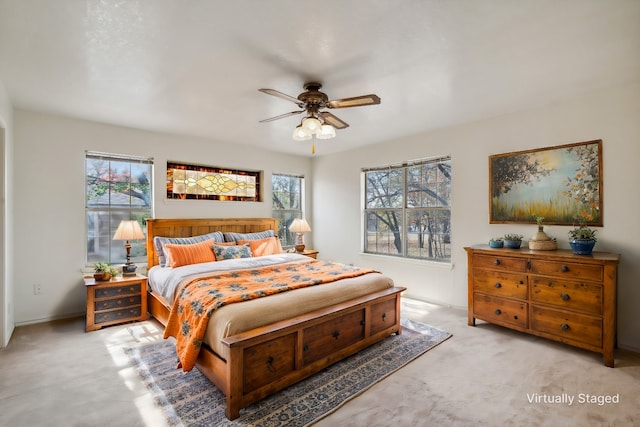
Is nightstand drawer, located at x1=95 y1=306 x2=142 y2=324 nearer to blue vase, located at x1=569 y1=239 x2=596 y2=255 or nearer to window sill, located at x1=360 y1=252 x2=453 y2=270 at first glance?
window sill, located at x1=360 y1=252 x2=453 y2=270

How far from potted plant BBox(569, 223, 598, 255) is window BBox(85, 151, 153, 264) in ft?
16.6

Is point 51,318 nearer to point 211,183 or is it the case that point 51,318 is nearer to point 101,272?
point 101,272

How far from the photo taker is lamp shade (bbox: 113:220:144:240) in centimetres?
374

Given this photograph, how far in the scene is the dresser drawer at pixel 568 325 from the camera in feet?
8.91

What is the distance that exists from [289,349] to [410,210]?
3.18 meters

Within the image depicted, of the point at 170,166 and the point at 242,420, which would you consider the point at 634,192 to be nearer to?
the point at 242,420

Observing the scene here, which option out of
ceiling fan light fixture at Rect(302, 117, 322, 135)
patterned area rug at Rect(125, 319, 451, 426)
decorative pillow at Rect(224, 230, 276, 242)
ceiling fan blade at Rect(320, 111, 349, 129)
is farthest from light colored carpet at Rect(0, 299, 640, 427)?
ceiling fan blade at Rect(320, 111, 349, 129)

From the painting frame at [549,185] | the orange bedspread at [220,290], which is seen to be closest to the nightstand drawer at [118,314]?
the orange bedspread at [220,290]

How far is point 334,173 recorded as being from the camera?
19.2 ft

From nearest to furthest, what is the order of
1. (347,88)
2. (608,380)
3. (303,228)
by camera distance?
(608,380) < (347,88) < (303,228)

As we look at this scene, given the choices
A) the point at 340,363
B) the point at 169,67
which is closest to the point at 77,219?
the point at 169,67

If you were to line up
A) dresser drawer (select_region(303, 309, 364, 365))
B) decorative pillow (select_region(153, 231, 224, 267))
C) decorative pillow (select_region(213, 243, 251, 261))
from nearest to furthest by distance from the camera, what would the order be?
dresser drawer (select_region(303, 309, 364, 365)) → decorative pillow (select_region(153, 231, 224, 267)) → decorative pillow (select_region(213, 243, 251, 261))

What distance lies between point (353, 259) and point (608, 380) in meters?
3.59

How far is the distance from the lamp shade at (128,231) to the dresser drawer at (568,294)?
4.49m
